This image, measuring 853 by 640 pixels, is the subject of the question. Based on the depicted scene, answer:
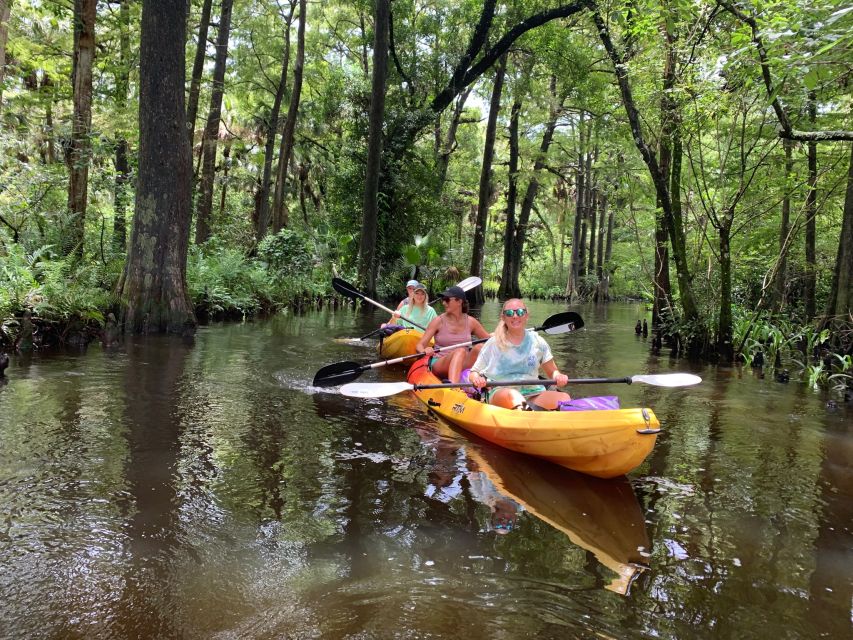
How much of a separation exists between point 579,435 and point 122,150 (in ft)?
50.2

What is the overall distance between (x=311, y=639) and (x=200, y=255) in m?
13.1

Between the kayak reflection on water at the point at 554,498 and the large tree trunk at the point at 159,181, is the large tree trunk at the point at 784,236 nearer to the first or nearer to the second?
the kayak reflection on water at the point at 554,498

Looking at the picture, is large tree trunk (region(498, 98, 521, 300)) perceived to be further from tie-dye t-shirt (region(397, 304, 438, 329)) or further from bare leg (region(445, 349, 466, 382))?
bare leg (region(445, 349, 466, 382))

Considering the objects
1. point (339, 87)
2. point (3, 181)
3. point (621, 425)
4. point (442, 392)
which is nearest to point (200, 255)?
point (3, 181)

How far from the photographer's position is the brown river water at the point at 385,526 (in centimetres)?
252

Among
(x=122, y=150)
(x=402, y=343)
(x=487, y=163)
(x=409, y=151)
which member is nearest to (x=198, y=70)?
(x=122, y=150)

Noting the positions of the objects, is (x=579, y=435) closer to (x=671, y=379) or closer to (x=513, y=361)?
(x=671, y=379)

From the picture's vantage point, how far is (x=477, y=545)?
3197 mm

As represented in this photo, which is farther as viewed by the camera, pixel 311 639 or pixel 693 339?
pixel 693 339

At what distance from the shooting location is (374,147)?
16656mm

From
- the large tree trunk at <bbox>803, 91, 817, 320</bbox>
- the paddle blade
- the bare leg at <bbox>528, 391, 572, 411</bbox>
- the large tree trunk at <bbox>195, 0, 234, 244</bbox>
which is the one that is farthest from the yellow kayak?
the large tree trunk at <bbox>195, 0, 234, 244</bbox>

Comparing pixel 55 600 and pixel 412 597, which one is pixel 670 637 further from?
pixel 55 600

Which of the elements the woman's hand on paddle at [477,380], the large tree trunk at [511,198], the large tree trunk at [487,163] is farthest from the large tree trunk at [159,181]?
the large tree trunk at [511,198]

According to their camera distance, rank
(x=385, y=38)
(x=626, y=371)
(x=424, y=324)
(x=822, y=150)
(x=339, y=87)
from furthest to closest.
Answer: (x=339, y=87) < (x=385, y=38) < (x=822, y=150) < (x=424, y=324) < (x=626, y=371)
